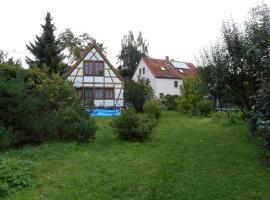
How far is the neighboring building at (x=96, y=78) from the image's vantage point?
2764cm

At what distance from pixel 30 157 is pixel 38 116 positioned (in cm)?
245

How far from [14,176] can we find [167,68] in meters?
36.0

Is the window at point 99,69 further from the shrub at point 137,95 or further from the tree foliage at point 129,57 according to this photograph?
the tree foliage at point 129,57

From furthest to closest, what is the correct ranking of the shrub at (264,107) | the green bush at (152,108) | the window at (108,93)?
the window at (108,93) → the green bush at (152,108) → the shrub at (264,107)

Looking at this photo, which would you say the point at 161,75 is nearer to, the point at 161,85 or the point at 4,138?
the point at 161,85

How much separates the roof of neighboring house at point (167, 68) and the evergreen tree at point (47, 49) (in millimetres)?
12777

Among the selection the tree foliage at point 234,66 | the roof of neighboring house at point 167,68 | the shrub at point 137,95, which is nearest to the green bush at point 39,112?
the tree foliage at point 234,66

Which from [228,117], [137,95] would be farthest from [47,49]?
[228,117]

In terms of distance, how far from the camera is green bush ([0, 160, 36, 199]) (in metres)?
5.29

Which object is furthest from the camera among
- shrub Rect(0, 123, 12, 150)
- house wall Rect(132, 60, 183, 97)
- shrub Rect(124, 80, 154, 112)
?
house wall Rect(132, 60, 183, 97)

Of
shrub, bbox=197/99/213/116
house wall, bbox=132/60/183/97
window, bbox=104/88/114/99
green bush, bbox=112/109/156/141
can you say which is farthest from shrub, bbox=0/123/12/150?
house wall, bbox=132/60/183/97

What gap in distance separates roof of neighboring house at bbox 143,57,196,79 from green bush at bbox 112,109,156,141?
27491 mm

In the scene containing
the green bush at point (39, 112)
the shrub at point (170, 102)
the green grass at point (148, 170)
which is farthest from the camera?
the shrub at point (170, 102)

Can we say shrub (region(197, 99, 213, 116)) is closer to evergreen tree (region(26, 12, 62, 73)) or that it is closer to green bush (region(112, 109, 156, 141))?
green bush (region(112, 109, 156, 141))
